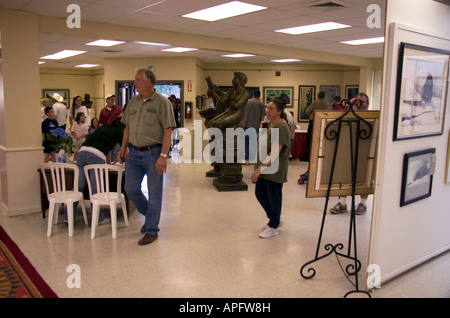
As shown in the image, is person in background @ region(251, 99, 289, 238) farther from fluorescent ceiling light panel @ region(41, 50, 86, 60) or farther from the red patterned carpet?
fluorescent ceiling light panel @ region(41, 50, 86, 60)

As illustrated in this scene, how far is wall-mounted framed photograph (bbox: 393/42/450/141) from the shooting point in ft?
9.41

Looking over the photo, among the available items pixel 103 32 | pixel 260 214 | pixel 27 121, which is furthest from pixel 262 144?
pixel 103 32

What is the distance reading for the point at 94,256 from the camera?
3695 mm

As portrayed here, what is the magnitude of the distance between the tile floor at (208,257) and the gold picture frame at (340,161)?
0.78m

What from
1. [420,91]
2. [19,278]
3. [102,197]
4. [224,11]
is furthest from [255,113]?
[19,278]

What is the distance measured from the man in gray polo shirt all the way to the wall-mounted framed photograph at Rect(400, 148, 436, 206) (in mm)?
2182

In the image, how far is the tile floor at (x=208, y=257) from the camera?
10.1ft

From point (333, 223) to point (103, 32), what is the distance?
4.58m

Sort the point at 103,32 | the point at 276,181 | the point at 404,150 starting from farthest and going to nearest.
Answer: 1. the point at 103,32
2. the point at 276,181
3. the point at 404,150

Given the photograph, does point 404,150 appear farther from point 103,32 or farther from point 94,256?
point 103,32

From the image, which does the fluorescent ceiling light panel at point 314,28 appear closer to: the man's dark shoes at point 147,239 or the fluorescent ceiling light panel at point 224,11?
the fluorescent ceiling light panel at point 224,11

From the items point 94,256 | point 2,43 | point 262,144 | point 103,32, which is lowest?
point 94,256

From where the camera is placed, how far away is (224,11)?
18.2ft
